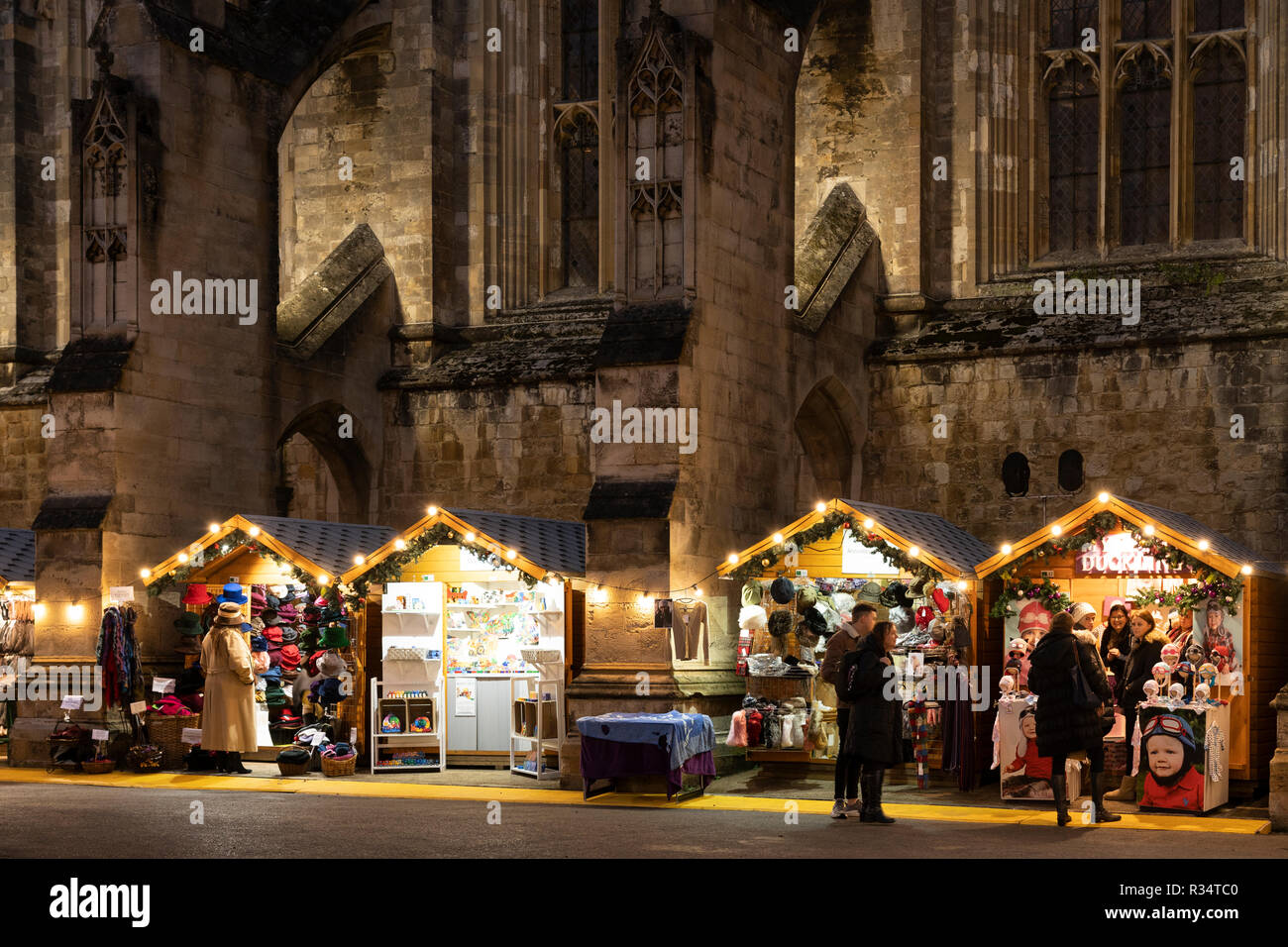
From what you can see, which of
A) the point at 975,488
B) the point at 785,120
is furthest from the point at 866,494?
the point at 785,120

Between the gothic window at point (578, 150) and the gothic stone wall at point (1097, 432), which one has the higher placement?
the gothic window at point (578, 150)

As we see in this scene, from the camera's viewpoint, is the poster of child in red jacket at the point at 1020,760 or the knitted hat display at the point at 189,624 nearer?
the poster of child in red jacket at the point at 1020,760

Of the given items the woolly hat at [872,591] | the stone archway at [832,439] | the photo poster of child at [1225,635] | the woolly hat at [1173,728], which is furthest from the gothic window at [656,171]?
the woolly hat at [1173,728]

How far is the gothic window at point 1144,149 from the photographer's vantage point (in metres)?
20.6

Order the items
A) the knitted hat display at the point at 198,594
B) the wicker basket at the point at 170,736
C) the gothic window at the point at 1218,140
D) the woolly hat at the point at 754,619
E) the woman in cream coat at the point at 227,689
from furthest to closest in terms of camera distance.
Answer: the gothic window at the point at 1218,140 → the knitted hat display at the point at 198,594 → the wicker basket at the point at 170,736 → the woman in cream coat at the point at 227,689 → the woolly hat at the point at 754,619

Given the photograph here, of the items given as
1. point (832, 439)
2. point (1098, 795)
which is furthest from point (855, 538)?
point (832, 439)

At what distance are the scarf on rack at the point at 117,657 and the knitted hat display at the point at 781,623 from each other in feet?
21.9

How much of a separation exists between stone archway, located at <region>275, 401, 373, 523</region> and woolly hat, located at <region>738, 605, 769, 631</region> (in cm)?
680

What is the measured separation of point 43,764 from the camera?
1891 cm

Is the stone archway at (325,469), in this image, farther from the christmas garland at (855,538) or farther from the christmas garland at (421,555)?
the christmas garland at (855,538)

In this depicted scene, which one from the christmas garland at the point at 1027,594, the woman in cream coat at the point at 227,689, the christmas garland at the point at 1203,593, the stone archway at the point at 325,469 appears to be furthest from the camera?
the stone archway at the point at 325,469

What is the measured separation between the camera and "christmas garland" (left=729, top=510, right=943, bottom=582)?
16.1 m

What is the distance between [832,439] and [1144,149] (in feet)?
16.2

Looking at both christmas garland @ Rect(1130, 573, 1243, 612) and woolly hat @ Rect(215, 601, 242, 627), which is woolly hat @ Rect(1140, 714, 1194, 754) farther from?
woolly hat @ Rect(215, 601, 242, 627)
